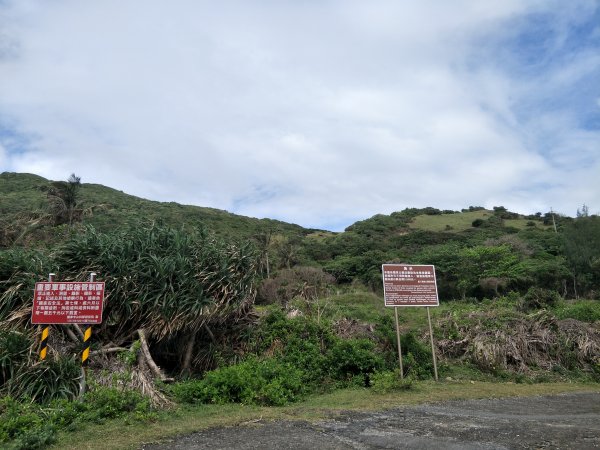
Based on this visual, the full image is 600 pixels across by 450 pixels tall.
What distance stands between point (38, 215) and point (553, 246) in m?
41.0

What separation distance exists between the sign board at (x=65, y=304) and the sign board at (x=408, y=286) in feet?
19.8

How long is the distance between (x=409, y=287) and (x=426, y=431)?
5.17 metres

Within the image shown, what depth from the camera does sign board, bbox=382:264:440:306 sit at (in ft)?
35.8

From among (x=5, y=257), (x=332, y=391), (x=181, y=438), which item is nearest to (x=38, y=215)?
(x=5, y=257)

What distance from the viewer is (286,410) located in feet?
25.5

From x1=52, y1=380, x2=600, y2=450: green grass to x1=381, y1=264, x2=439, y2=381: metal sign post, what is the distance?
1.53m

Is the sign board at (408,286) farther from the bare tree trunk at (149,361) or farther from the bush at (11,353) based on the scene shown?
the bush at (11,353)

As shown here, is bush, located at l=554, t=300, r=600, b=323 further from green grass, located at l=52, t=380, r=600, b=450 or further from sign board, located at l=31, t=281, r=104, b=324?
sign board, located at l=31, t=281, r=104, b=324

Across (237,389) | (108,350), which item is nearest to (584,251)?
(237,389)

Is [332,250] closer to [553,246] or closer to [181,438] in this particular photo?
[553,246]

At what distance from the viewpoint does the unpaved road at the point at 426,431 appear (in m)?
5.48

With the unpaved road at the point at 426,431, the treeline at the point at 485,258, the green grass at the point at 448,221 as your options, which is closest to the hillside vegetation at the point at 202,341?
the unpaved road at the point at 426,431

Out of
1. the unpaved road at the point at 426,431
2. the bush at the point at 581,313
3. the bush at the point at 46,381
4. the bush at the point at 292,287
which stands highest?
the bush at the point at 292,287

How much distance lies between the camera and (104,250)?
10398 millimetres
